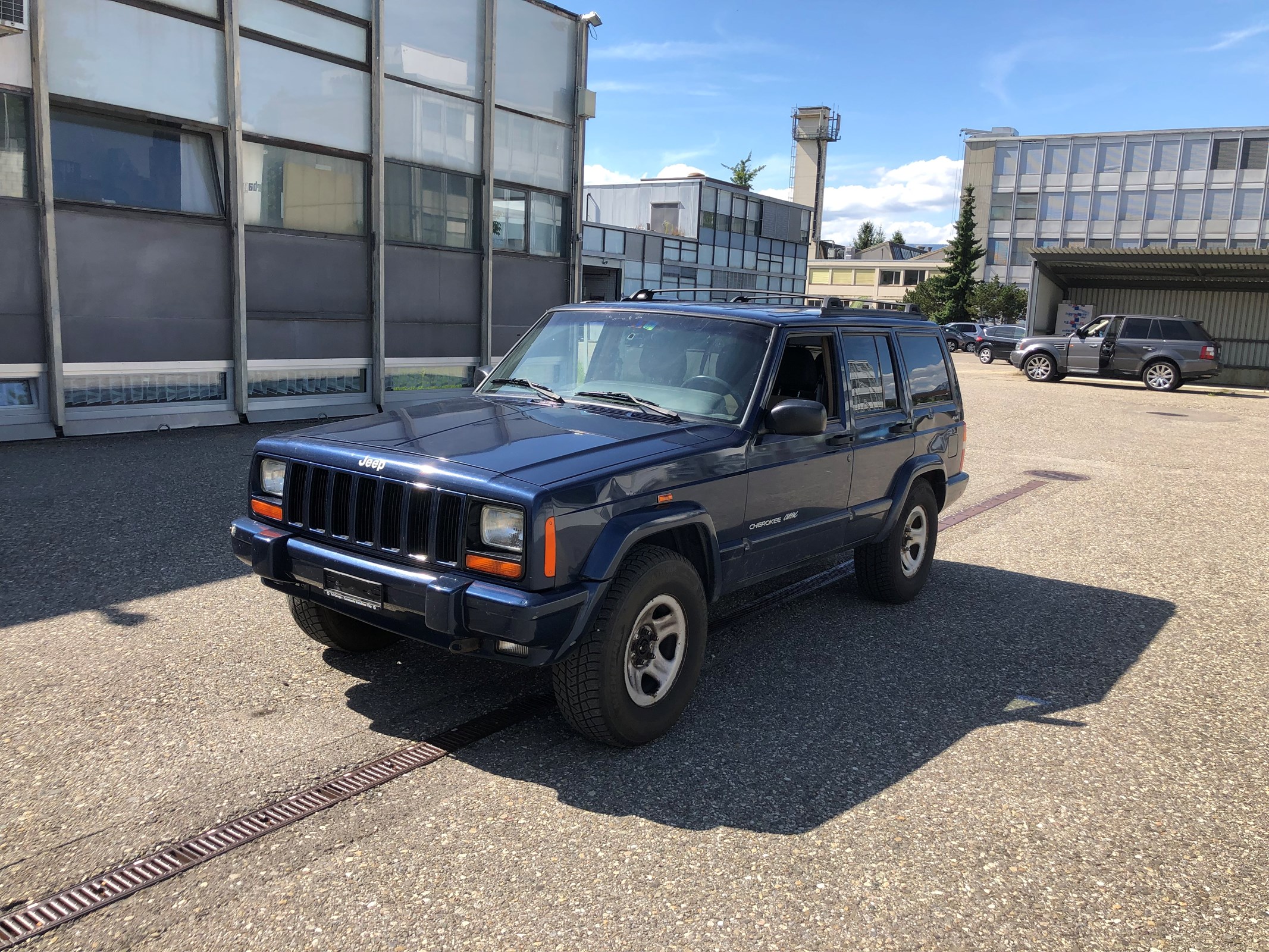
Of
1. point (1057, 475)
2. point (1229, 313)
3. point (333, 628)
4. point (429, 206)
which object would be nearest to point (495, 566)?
point (333, 628)

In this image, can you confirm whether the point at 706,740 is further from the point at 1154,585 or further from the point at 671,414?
the point at 1154,585

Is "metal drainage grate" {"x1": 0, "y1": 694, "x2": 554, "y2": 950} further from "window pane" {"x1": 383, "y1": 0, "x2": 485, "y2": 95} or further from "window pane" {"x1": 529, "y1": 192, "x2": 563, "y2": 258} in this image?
"window pane" {"x1": 529, "y1": 192, "x2": 563, "y2": 258}

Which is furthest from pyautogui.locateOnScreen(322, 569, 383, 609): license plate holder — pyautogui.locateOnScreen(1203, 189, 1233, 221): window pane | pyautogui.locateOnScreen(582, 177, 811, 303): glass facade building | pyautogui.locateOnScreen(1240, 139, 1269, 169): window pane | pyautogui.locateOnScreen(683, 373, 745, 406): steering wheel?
pyautogui.locateOnScreen(1240, 139, 1269, 169): window pane

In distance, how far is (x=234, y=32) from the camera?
12.6 metres

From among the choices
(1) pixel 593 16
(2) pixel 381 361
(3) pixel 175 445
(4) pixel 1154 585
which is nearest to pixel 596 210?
(1) pixel 593 16

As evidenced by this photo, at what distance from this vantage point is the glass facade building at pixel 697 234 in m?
49.5

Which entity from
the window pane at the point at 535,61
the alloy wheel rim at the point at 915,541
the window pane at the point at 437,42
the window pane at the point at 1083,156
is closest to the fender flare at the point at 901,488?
the alloy wheel rim at the point at 915,541

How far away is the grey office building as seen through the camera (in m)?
11.2

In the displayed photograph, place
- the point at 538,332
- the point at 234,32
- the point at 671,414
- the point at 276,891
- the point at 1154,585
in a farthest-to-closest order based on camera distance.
Answer: the point at 234,32 < the point at 1154,585 < the point at 538,332 < the point at 671,414 < the point at 276,891

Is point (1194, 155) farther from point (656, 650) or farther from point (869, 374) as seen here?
point (656, 650)

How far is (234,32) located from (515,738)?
468 inches

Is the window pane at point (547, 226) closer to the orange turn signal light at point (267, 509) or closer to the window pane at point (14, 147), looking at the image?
the window pane at point (14, 147)

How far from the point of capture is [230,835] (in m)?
3.28

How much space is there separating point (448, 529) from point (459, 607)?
12.9 inches
